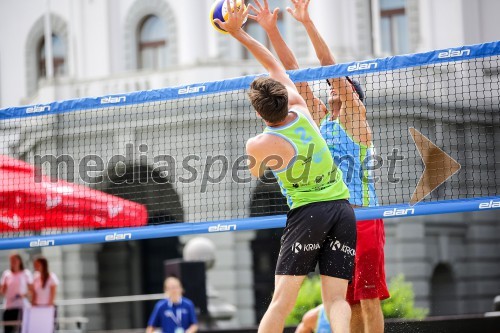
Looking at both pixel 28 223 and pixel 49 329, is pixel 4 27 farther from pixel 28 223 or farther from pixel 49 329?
pixel 28 223

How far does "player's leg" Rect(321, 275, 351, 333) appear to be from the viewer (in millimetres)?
6547

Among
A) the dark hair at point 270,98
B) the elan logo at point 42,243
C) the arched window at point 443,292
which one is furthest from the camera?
the arched window at point 443,292

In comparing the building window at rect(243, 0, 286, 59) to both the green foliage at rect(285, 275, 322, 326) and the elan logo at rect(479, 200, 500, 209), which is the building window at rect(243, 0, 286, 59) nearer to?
the green foliage at rect(285, 275, 322, 326)

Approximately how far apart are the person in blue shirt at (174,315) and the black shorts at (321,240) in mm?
6408

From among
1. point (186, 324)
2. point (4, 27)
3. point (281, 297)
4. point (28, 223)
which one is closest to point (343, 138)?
point (281, 297)

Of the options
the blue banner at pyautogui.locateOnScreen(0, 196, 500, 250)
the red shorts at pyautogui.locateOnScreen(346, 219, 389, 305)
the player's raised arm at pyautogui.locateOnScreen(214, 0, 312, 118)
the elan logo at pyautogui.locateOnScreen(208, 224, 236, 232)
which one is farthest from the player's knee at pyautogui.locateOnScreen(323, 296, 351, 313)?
the elan logo at pyautogui.locateOnScreen(208, 224, 236, 232)

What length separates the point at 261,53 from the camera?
7.13m

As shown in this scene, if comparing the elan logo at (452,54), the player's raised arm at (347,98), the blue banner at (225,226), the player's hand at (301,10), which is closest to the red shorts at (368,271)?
the blue banner at (225,226)

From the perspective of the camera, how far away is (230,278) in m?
24.8

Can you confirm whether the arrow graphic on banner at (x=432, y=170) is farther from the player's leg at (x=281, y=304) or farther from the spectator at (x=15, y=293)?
the spectator at (x=15, y=293)

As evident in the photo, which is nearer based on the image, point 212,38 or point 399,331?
point 399,331

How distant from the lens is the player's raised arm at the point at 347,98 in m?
7.59

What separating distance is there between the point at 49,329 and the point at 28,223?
3.45m

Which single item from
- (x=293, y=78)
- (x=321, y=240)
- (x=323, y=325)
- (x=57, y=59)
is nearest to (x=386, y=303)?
(x=323, y=325)
